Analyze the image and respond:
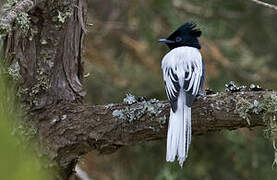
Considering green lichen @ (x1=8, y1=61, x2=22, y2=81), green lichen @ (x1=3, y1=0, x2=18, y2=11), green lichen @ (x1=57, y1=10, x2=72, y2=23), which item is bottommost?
green lichen @ (x1=8, y1=61, x2=22, y2=81)

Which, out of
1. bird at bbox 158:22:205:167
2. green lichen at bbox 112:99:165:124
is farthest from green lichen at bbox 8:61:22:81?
bird at bbox 158:22:205:167

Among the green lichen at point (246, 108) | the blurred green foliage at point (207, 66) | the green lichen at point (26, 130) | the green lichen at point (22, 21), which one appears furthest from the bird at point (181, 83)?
the green lichen at point (22, 21)

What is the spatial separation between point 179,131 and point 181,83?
51 cm

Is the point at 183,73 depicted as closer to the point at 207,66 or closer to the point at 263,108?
the point at 263,108

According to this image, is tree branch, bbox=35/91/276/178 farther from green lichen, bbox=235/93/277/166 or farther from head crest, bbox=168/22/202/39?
head crest, bbox=168/22/202/39

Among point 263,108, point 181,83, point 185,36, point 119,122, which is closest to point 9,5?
point 119,122

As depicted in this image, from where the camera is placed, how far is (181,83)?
247cm

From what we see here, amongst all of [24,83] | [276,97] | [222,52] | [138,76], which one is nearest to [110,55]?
[138,76]

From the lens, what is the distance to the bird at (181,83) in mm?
2037

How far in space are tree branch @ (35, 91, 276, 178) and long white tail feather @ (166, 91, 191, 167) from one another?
1.5 inches

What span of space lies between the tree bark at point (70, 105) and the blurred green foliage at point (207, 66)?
141cm

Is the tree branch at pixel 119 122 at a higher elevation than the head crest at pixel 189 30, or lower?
lower

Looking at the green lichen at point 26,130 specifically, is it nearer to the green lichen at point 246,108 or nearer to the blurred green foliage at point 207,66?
the green lichen at point 246,108

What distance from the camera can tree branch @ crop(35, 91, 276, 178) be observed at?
194 cm
